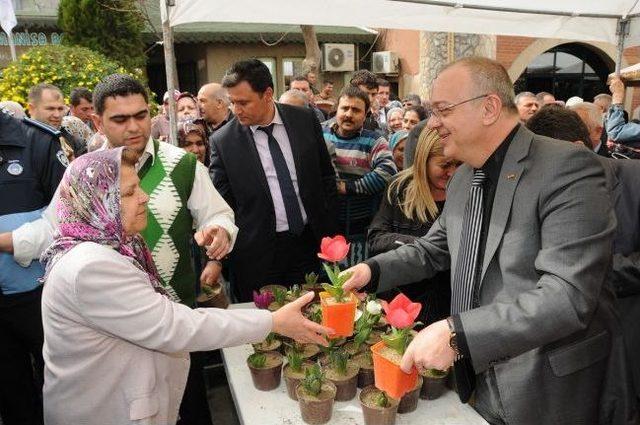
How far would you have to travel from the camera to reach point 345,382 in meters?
1.80

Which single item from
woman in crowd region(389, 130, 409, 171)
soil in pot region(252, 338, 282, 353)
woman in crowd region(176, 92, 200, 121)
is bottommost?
soil in pot region(252, 338, 282, 353)

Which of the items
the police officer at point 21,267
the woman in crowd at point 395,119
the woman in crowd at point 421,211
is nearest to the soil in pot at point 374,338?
the woman in crowd at point 421,211

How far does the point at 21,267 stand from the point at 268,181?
1474 millimetres

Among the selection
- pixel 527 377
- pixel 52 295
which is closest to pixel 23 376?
pixel 52 295

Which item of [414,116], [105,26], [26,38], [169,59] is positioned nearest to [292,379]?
[169,59]

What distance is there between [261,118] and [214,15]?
0.68m

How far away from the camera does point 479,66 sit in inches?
68.1

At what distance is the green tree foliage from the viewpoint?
36.0 ft

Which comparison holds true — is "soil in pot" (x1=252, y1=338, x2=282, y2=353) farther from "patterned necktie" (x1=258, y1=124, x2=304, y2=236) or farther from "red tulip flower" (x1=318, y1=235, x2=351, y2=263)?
"patterned necktie" (x1=258, y1=124, x2=304, y2=236)

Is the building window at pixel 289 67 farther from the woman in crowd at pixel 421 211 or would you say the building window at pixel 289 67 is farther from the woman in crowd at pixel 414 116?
the woman in crowd at pixel 421 211

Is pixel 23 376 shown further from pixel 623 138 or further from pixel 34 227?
pixel 623 138

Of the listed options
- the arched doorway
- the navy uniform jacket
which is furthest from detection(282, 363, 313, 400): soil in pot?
the arched doorway

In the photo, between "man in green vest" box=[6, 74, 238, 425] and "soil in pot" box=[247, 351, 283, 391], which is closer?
"soil in pot" box=[247, 351, 283, 391]

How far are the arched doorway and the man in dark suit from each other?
11.9 metres
